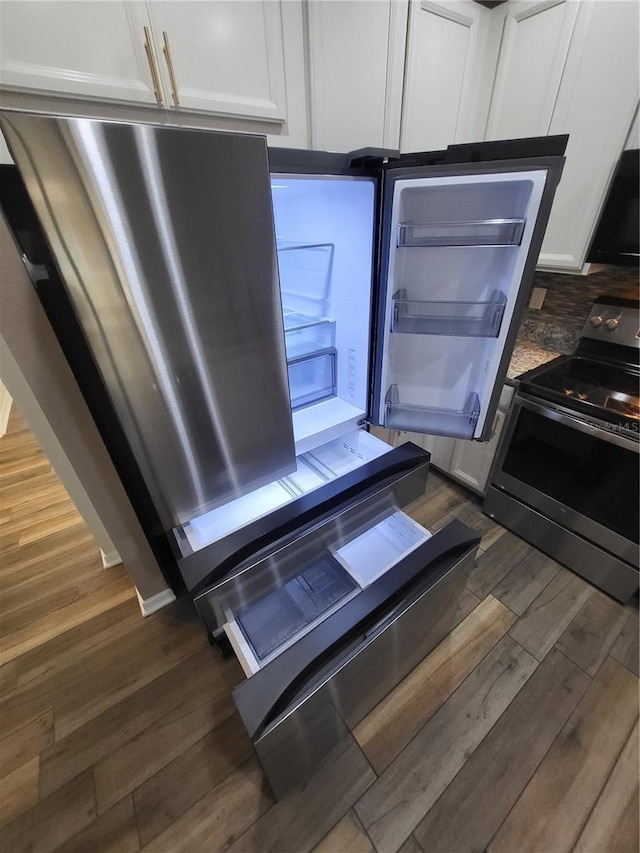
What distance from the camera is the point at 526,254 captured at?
1.02m

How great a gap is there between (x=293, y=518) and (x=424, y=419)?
803 millimetres

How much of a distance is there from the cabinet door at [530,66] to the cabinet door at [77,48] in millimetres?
1379

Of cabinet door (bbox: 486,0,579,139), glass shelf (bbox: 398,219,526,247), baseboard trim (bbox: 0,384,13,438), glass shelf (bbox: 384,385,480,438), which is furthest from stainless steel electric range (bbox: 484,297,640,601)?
baseboard trim (bbox: 0,384,13,438)

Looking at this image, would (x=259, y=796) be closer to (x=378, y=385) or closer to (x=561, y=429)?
(x=378, y=385)

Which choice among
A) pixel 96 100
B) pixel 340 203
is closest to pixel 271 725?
pixel 96 100

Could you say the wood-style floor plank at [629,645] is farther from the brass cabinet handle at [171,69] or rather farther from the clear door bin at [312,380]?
the brass cabinet handle at [171,69]

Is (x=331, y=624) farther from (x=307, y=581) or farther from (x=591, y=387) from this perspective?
(x=591, y=387)

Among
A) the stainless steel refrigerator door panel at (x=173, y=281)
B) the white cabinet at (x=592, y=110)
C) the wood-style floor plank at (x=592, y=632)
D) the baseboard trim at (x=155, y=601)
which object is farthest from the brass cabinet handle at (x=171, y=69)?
the wood-style floor plank at (x=592, y=632)

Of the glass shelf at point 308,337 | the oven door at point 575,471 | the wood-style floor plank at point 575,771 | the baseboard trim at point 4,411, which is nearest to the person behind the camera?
the wood-style floor plank at point 575,771

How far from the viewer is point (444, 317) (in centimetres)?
131

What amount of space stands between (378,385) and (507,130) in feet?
3.93

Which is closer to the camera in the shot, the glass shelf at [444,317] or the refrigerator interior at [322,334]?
the refrigerator interior at [322,334]

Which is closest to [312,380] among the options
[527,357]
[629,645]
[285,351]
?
[285,351]

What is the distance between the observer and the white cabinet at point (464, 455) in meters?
1.80
